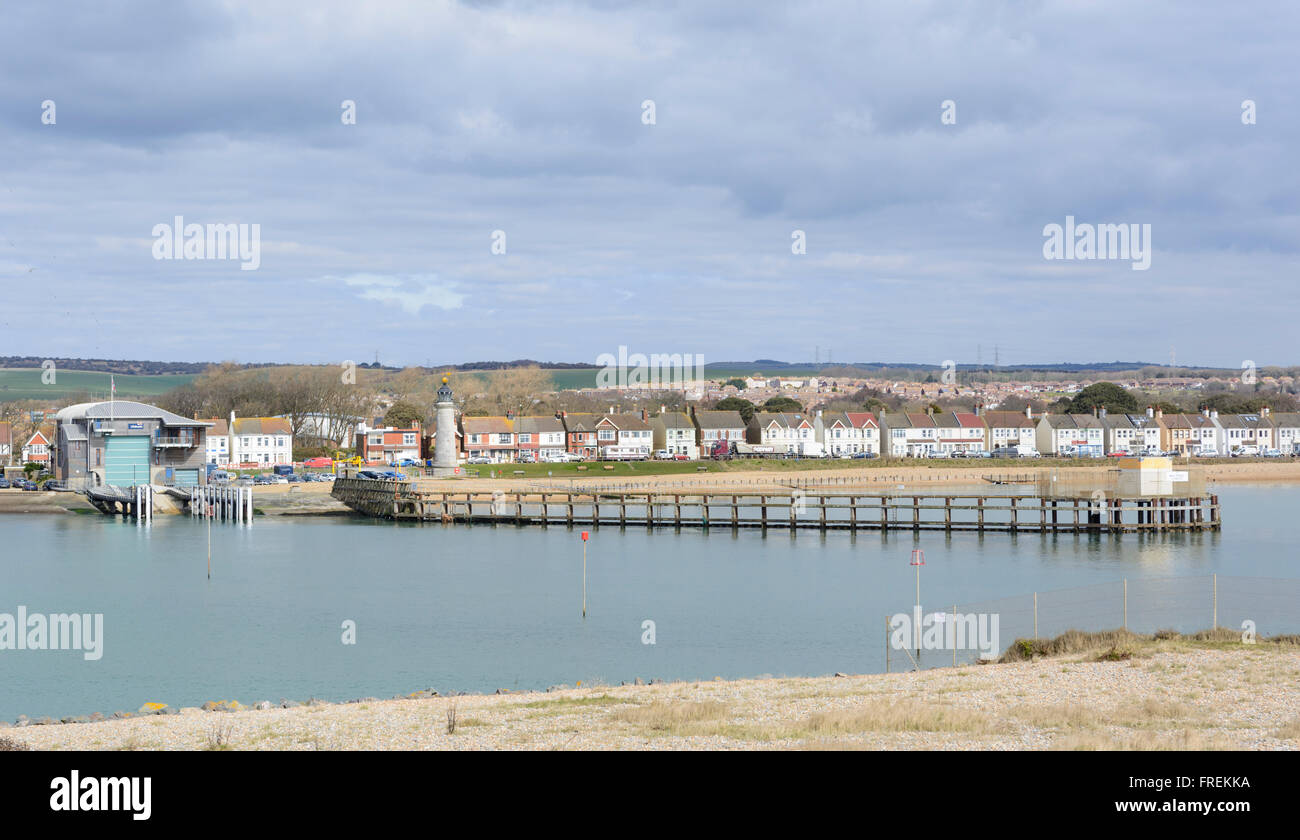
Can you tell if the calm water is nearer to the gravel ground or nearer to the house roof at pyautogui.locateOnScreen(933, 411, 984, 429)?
the gravel ground

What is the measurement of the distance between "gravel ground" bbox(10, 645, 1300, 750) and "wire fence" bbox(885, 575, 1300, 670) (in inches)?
161

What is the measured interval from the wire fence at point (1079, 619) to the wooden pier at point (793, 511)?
76.8 feet

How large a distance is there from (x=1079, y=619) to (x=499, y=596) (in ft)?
61.8

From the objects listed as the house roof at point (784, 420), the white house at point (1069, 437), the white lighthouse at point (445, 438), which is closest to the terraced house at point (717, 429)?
the house roof at point (784, 420)

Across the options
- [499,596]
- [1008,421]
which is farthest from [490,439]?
[499,596]

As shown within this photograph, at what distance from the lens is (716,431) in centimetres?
10669

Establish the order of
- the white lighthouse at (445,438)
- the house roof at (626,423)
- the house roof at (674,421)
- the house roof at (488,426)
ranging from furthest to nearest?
the house roof at (674,421) → the house roof at (626,423) → the house roof at (488,426) → the white lighthouse at (445,438)

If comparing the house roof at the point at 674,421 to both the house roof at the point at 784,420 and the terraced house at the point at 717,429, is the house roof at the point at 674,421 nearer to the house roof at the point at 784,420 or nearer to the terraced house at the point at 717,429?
the terraced house at the point at 717,429

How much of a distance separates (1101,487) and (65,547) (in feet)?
167

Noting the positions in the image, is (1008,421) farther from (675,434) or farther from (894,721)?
(894,721)

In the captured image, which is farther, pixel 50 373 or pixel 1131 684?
pixel 50 373

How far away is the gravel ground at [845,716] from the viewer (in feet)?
44.7
